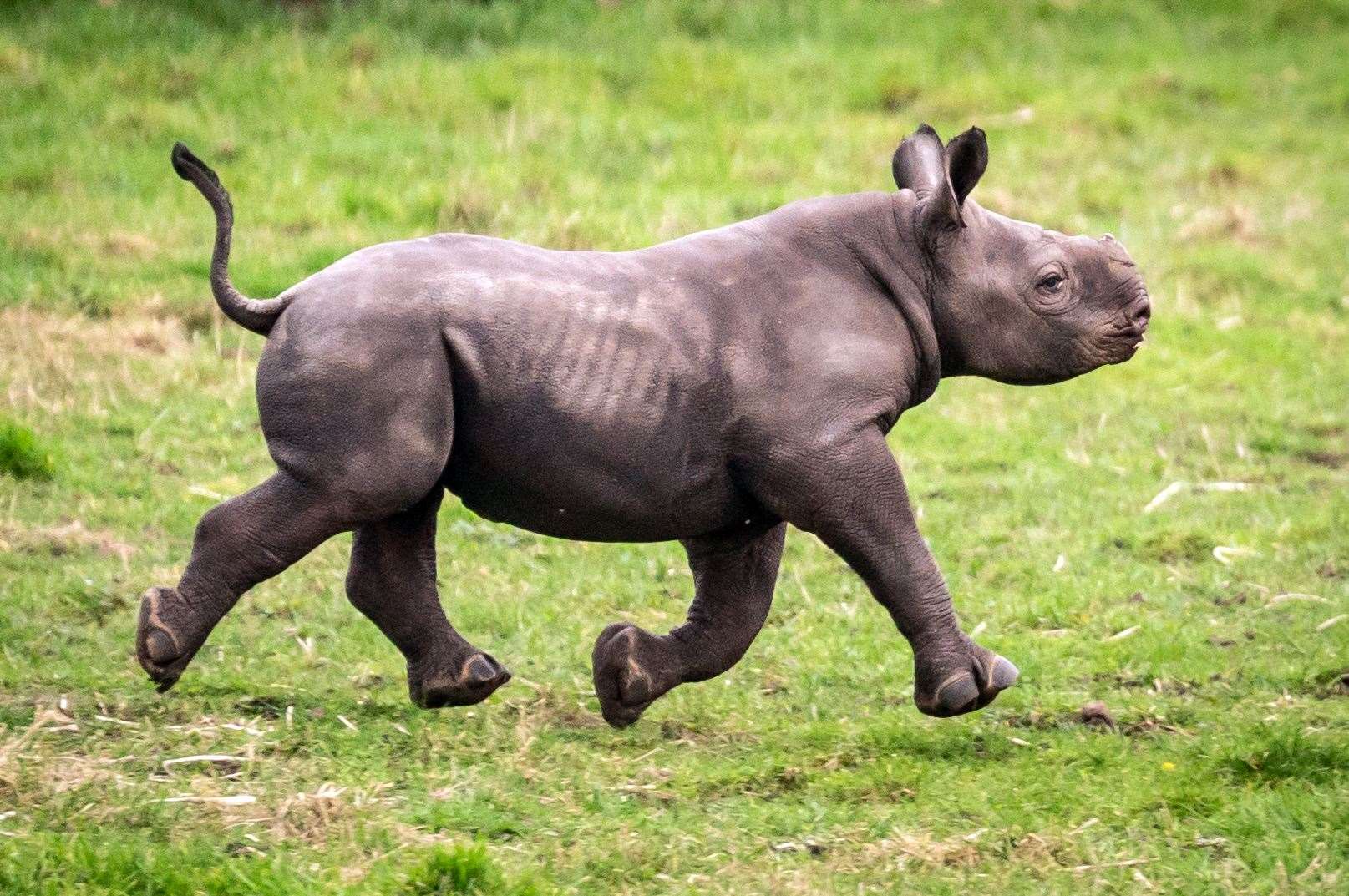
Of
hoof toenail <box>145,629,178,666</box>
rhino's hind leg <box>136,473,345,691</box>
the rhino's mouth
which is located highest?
the rhino's mouth

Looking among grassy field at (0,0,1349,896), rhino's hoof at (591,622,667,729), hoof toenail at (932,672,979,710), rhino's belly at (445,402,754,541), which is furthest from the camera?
rhino's hoof at (591,622,667,729)

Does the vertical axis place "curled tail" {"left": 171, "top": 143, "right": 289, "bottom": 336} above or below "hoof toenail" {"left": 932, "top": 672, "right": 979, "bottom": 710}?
above

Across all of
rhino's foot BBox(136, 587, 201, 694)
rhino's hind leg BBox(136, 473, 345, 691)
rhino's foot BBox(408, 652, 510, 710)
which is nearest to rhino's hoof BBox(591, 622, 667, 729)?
rhino's foot BBox(408, 652, 510, 710)

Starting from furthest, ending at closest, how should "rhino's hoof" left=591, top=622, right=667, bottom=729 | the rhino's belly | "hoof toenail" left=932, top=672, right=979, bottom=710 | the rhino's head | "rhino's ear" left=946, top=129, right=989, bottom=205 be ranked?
"rhino's hoof" left=591, top=622, right=667, bottom=729, the rhino's head, "rhino's ear" left=946, top=129, right=989, bottom=205, "hoof toenail" left=932, top=672, right=979, bottom=710, the rhino's belly

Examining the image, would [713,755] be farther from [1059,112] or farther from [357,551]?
[1059,112]

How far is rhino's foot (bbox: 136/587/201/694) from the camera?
230 inches

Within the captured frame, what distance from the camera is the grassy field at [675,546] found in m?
5.62

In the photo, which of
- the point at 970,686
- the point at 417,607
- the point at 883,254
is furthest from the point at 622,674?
the point at 883,254

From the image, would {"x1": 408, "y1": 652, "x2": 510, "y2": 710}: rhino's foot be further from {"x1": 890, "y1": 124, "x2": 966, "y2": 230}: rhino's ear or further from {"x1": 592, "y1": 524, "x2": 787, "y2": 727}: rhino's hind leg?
{"x1": 890, "y1": 124, "x2": 966, "y2": 230}: rhino's ear

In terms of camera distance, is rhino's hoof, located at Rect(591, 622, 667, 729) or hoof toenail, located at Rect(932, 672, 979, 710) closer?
hoof toenail, located at Rect(932, 672, 979, 710)

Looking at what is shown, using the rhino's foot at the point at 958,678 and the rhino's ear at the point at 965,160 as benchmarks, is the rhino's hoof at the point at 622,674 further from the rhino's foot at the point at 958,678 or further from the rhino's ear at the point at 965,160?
the rhino's ear at the point at 965,160

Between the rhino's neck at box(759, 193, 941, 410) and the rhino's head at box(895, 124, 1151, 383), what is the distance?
0.05 metres

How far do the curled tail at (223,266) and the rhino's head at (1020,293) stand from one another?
81.9 inches

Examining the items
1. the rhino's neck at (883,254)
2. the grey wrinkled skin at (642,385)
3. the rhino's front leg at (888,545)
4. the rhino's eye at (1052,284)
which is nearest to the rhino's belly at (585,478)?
the grey wrinkled skin at (642,385)
